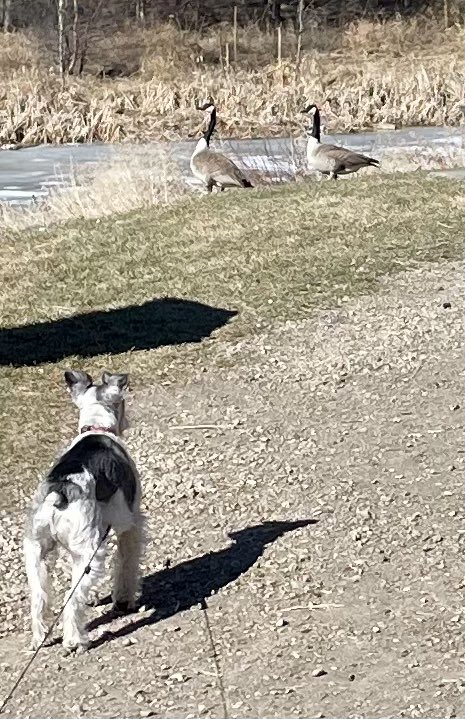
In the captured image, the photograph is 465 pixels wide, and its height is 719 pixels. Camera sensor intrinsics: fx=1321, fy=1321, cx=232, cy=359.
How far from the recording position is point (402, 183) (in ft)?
46.3

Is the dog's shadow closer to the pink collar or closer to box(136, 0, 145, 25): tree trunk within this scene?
the pink collar

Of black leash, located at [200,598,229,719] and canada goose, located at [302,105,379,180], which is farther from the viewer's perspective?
canada goose, located at [302,105,379,180]

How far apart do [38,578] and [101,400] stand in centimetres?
94

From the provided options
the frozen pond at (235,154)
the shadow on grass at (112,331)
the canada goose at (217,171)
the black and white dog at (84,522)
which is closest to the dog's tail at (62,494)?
the black and white dog at (84,522)

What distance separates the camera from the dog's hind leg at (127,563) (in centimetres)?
530

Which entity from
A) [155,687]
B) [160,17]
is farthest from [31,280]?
[160,17]

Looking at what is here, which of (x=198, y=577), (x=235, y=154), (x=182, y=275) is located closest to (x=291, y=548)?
(x=198, y=577)

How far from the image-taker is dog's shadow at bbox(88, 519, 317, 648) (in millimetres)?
5367

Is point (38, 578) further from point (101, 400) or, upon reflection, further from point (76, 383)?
point (76, 383)

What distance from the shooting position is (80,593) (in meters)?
4.88

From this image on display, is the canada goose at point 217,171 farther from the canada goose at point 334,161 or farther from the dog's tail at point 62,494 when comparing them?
the dog's tail at point 62,494

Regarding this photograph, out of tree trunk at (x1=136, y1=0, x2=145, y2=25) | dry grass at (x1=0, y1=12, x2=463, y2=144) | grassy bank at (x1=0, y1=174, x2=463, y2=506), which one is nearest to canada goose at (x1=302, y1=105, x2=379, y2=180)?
grassy bank at (x1=0, y1=174, x2=463, y2=506)

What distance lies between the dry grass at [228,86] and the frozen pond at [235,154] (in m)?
1.50

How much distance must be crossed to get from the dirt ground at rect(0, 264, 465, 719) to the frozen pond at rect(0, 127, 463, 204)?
29.5 ft
